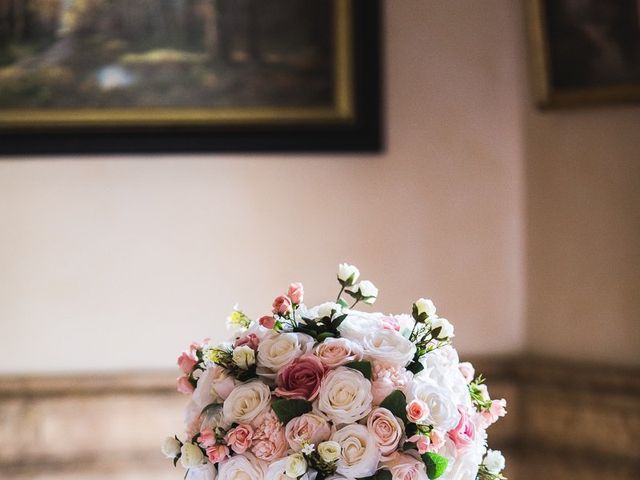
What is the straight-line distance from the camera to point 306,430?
169 cm

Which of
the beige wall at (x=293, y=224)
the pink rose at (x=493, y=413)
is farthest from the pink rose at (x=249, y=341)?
the beige wall at (x=293, y=224)

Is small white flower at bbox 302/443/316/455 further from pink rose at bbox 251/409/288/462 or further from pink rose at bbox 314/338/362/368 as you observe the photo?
pink rose at bbox 314/338/362/368

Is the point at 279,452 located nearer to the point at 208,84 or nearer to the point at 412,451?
the point at 412,451

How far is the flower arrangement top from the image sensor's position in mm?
1681

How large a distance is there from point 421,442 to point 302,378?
25 centimetres

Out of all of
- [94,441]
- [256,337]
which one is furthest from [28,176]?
[256,337]

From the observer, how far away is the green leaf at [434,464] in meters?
1.71

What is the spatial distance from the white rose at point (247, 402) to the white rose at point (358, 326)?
7.8 inches

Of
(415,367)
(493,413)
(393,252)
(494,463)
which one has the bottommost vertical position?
(494,463)

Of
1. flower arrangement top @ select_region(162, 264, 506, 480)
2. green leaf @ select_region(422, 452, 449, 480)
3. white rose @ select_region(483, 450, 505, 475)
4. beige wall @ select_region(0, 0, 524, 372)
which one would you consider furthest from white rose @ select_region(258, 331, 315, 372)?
beige wall @ select_region(0, 0, 524, 372)

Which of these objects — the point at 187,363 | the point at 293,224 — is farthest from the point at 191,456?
the point at 293,224

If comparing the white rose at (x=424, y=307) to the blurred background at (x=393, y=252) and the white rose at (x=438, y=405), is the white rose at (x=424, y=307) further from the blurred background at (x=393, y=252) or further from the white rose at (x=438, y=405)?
the blurred background at (x=393, y=252)

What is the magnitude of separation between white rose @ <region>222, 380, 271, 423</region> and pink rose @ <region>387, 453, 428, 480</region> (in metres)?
0.26

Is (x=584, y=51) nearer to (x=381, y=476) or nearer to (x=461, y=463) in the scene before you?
(x=461, y=463)
